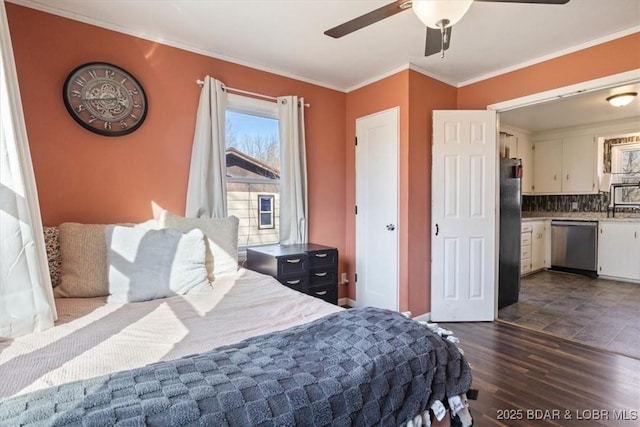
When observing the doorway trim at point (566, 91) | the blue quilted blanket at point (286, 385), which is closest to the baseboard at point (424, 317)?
the doorway trim at point (566, 91)

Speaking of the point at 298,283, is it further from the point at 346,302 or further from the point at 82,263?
the point at 82,263

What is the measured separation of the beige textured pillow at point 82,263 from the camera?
191cm

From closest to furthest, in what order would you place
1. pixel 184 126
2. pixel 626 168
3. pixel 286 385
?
pixel 286 385, pixel 184 126, pixel 626 168

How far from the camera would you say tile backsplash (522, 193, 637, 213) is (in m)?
5.54

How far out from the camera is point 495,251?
11.1 feet

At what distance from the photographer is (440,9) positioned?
1.45 metres

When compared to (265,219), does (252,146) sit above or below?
above

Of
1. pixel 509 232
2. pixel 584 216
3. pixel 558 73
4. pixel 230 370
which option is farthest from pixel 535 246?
pixel 230 370

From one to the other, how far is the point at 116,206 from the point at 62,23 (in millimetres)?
1310

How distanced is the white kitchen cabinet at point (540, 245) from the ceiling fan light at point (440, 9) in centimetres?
493

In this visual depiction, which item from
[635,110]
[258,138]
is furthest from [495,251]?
[635,110]

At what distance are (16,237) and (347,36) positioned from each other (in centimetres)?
247

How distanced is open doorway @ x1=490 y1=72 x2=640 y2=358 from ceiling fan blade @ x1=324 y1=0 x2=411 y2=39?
2.13m

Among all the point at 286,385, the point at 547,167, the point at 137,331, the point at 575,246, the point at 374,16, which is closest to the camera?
Answer: the point at 286,385
